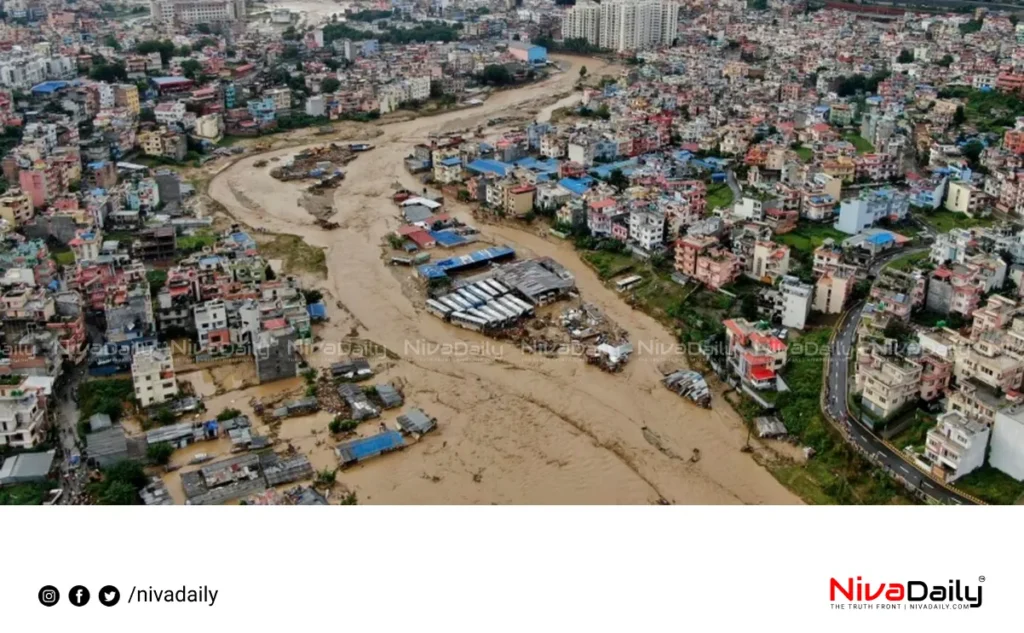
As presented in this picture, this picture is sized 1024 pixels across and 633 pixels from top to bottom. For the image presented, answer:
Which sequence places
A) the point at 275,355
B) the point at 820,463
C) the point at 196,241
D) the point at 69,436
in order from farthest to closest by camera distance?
the point at 196,241 → the point at 275,355 → the point at 69,436 → the point at 820,463

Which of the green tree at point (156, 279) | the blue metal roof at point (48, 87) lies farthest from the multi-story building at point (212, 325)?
the blue metal roof at point (48, 87)

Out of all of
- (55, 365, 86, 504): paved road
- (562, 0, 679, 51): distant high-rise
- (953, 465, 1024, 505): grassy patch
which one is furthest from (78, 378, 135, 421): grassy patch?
(562, 0, 679, 51): distant high-rise

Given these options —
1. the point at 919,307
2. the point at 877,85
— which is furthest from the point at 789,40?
the point at 919,307

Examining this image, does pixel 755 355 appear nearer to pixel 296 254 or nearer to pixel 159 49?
pixel 296 254

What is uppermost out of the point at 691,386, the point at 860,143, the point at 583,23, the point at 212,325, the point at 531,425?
the point at 583,23

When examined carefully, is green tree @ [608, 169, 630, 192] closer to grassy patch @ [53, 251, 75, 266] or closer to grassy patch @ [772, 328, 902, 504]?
grassy patch @ [772, 328, 902, 504]

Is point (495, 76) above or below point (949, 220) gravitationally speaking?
above

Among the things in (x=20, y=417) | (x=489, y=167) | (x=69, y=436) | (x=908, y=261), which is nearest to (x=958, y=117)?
(x=908, y=261)

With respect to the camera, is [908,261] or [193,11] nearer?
[908,261]
